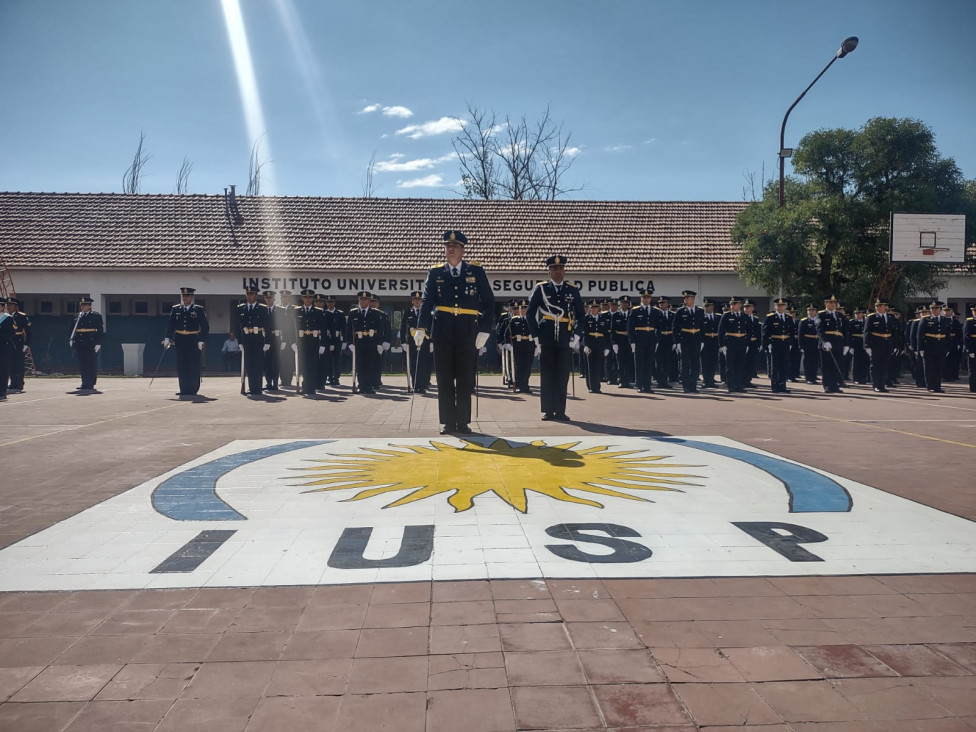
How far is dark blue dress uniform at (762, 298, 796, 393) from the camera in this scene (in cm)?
1520

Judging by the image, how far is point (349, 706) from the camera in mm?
2523

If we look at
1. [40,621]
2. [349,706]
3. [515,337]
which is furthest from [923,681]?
[515,337]

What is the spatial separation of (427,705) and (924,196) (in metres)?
23.0

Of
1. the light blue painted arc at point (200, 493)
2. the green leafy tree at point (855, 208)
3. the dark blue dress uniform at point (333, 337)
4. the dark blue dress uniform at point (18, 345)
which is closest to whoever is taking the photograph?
the light blue painted arc at point (200, 493)

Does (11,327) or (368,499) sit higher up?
(11,327)

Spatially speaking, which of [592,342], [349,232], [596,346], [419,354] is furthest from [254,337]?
[349,232]

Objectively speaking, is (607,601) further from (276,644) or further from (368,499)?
(368,499)

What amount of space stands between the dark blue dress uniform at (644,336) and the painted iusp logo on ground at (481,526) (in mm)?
8420

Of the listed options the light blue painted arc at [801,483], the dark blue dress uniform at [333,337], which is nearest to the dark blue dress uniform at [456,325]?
the light blue painted arc at [801,483]

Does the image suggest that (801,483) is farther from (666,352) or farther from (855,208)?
(855,208)

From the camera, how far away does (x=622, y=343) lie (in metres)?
16.7

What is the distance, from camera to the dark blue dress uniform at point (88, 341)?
15680 millimetres

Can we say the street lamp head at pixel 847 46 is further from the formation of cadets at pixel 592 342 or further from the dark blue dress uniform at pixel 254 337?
the dark blue dress uniform at pixel 254 337

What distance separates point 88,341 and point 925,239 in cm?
2067
